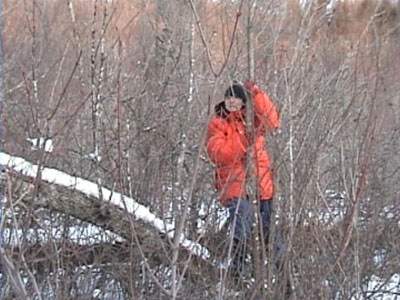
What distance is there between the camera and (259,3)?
6.04 m

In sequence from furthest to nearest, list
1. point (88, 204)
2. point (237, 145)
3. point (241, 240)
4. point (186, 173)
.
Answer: point (186, 173)
point (237, 145)
point (88, 204)
point (241, 240)

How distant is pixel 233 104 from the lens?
445 centimetres

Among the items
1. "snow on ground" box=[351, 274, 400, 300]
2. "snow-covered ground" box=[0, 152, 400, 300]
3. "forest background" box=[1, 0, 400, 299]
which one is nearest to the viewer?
"forest background" box=[1, 0, 400, 299]

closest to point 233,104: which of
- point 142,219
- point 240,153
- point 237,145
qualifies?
point 237,145

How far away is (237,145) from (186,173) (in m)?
1.04

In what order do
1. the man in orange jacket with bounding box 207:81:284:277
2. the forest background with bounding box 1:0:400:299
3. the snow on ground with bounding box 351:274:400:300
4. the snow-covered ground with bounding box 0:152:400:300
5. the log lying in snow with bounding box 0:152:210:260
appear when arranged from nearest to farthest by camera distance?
the forest background with bounding box 1:0:400:299 → the man in orange jacket with bounding box 207:81:284:277 → the snow-covered ground with bounding box 0:152:400:300 → the snow on ground with bounding box 351:274:400:300 → the log lying in snow with bounding box 0:152:210:260

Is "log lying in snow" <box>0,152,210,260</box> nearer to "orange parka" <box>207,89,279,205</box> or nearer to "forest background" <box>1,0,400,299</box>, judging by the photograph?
"forest background" <box>1,0,400,299</box>

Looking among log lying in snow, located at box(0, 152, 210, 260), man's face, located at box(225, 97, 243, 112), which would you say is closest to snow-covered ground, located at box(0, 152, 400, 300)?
log lying in snow, located at box(0, 152, 210, 260)

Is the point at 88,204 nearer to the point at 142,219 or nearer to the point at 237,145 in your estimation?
the point at 142,219

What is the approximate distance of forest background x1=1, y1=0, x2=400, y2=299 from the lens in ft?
11.4

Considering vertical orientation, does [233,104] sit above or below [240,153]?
above

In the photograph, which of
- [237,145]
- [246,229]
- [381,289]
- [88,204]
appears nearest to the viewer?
[246,229]

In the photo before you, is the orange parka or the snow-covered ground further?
the orange parka

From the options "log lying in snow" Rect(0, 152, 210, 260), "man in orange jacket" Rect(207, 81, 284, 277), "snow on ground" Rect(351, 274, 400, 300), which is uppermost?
"man in orange jacket" Rect(207, 81, 284, 277)
